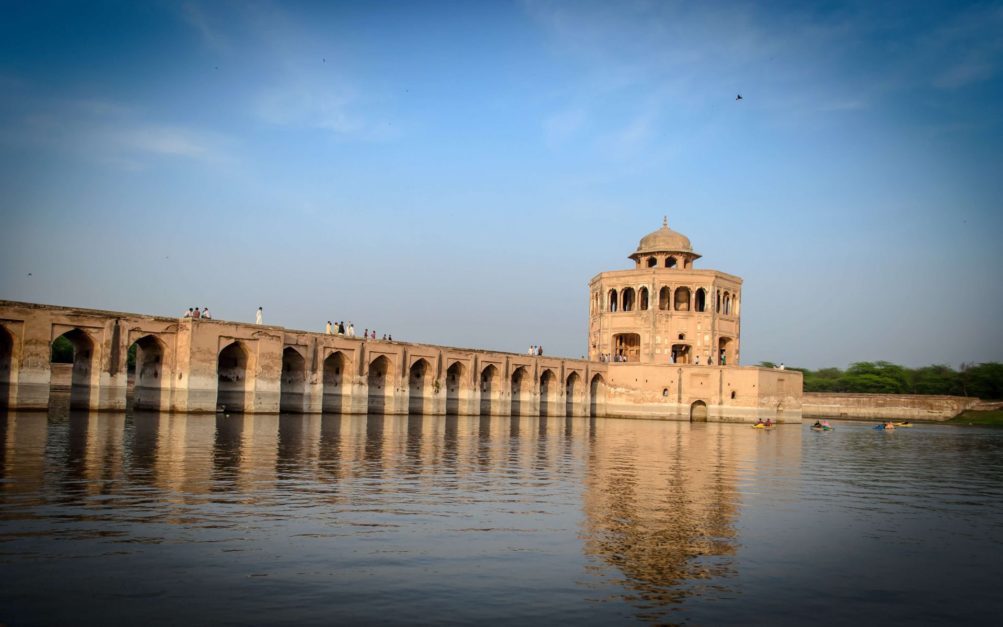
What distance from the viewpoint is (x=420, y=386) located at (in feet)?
120

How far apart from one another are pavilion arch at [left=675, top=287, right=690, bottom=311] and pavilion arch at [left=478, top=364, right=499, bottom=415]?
14596 mm

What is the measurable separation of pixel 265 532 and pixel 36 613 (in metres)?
2.68

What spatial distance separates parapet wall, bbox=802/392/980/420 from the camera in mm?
58562

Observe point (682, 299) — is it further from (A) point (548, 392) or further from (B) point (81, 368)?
(B) point (81, 368)

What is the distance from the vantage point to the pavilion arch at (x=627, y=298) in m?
50.8

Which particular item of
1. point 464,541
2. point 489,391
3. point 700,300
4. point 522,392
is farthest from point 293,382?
point 700,300

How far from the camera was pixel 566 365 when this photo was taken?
147 ft

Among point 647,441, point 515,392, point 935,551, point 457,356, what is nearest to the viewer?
point 935,551

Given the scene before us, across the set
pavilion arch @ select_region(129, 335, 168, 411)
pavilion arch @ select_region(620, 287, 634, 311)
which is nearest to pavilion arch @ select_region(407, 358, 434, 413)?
pavilion arch @ select_region(129, 335, 168, 411)

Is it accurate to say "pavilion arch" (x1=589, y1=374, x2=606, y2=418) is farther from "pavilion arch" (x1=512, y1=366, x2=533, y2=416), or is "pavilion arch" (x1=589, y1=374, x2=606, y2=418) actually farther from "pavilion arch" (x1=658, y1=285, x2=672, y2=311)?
"pavilion arch" (x1=658, y1=285, x2=672, y2=311)

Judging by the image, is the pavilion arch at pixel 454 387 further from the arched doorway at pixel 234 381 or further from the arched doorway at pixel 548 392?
the arched doorway at pixel 234 381

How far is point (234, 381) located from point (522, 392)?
1730 cm

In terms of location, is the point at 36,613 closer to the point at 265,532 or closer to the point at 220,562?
the point at 220,562

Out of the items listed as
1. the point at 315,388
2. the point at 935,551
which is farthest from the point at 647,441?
the point at 935,551
